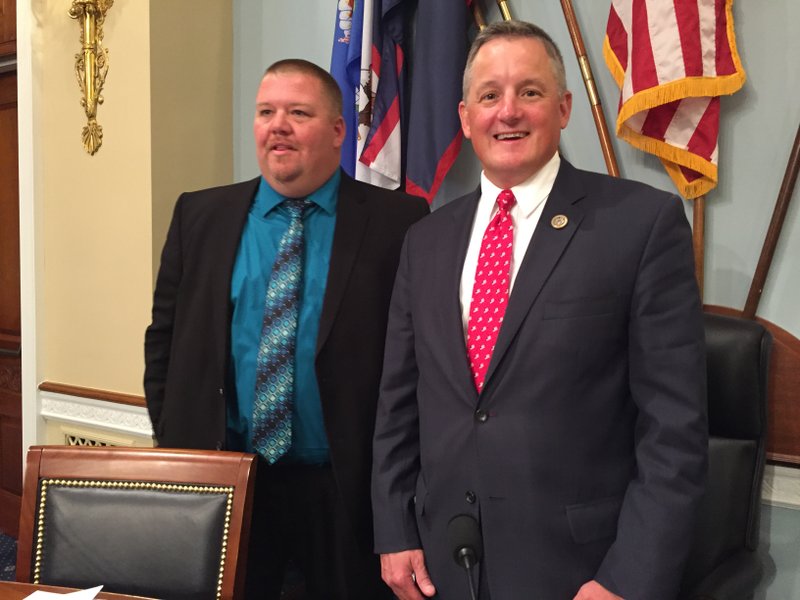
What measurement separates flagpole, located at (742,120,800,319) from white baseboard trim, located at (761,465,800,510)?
401mm

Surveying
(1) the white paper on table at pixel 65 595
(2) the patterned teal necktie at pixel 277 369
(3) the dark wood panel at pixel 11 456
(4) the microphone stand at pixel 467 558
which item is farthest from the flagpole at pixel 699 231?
(3) the dark wood panel at pixel 11 456

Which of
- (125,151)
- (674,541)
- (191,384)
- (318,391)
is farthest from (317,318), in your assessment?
(125,151)

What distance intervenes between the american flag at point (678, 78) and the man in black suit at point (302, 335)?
2.40 ft

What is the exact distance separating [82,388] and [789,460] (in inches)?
96.9

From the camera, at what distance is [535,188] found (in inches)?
52.6

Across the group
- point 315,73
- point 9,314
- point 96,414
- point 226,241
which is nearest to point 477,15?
point 315,73

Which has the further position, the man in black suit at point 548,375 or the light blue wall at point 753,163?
the light blue wall at point 753,163

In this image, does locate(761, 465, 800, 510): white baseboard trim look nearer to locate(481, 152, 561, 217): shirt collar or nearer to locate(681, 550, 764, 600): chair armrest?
locate(681, 550, 764, 600): chair armrest

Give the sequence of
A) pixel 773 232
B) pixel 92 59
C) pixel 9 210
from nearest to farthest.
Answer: pixel 773 232, pixel 92 59, pixel 9 210

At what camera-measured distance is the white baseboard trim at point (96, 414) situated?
279cm

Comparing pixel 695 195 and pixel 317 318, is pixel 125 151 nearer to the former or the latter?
pixel 317 318

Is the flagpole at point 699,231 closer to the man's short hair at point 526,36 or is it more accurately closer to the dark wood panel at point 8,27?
the man's short hair at point 526,36

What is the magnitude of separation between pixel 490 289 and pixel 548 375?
190 mm

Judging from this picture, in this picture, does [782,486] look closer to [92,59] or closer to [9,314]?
[92,59]
